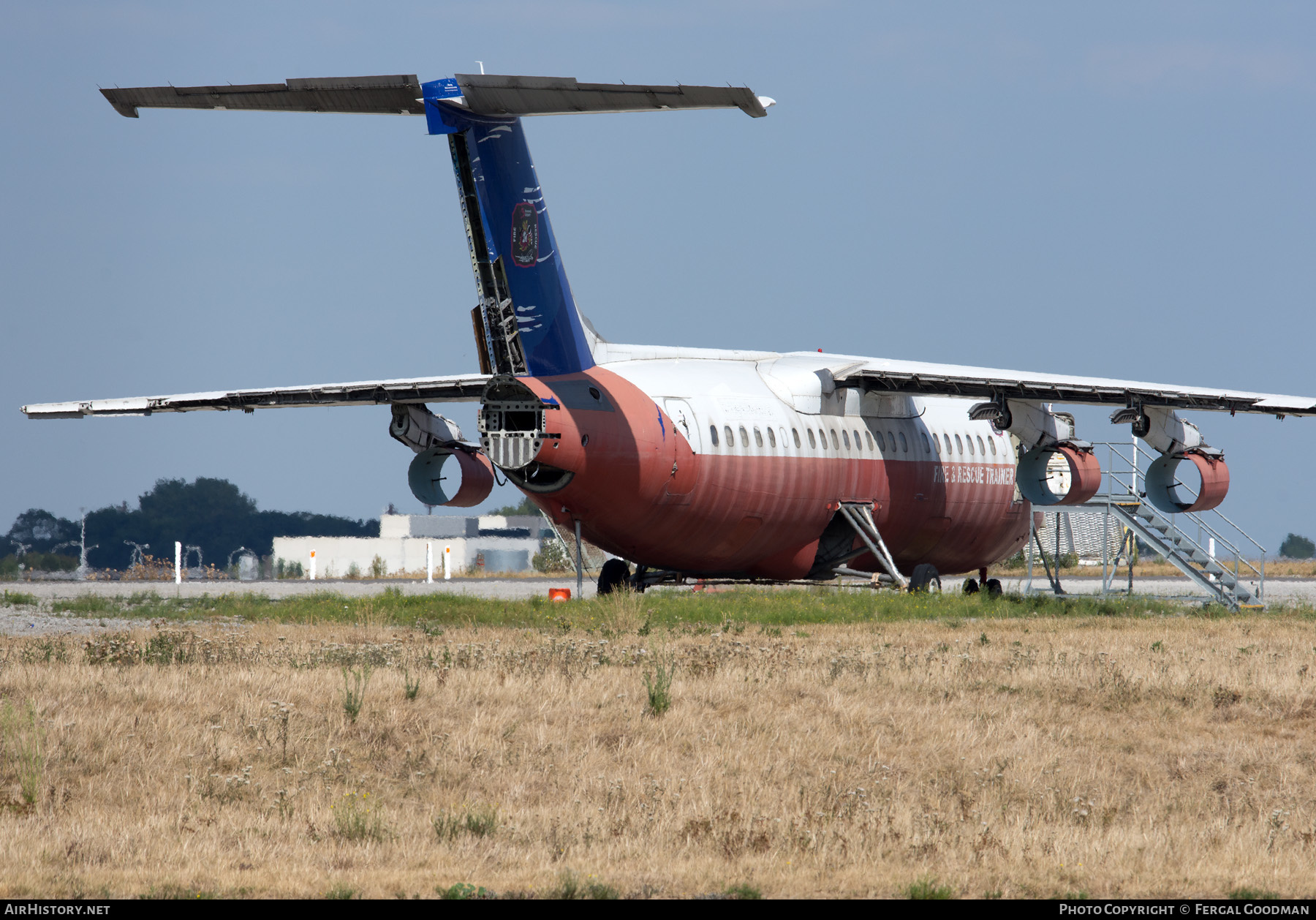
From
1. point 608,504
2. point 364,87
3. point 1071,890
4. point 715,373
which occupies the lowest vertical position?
point 1071,890

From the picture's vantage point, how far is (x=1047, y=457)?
91.8ft

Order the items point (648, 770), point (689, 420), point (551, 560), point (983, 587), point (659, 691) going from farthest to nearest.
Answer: point (551, 560) → point (983, 587) → point (689, 420) → point (659, 691) → point (648, 770)

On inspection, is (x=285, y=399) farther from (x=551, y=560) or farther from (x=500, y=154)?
(x=551, y=560)

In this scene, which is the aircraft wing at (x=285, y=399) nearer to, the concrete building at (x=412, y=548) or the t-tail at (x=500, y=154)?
the t-tail at (x=500, y=154)

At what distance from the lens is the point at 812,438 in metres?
26.8

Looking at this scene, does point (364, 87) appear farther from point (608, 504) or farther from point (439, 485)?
point (439, 485)

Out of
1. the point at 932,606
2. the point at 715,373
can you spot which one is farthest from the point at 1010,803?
the point at 715,373

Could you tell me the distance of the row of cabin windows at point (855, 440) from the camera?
24.7 m

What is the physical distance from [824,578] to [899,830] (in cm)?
1846

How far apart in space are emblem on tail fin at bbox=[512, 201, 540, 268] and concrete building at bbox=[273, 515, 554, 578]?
111ft

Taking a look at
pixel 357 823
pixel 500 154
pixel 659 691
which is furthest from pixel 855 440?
pixel 357 823

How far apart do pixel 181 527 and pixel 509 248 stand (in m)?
89.4
